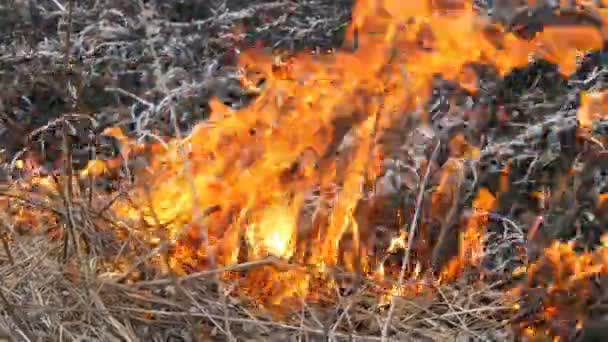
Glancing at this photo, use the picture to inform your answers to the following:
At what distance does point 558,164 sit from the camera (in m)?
2.79

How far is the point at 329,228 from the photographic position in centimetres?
206

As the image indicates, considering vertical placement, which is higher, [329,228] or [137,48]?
[329,228]

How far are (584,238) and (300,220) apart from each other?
814 millimetres

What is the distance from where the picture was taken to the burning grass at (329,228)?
1.80m

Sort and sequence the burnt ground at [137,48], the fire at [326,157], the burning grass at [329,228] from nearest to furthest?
1. the burning grass at [329,228]
2. the fire at [326,157]
3. the burnt ground at [137,48]

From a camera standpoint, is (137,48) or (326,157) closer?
(326,157)

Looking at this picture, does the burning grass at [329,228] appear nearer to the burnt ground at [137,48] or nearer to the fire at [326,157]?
the fire at [326,157]

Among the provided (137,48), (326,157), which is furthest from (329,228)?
(137,48)

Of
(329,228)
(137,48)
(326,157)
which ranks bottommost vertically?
(137,48)

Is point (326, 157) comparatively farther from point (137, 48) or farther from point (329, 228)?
point (137, 48)

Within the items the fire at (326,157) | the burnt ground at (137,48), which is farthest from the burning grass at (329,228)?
Result: the burnt ground at (137,48)

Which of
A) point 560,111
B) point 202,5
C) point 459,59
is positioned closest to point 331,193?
point 459,59

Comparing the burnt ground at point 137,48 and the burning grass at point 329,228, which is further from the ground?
→ the burning grass at point 329,228

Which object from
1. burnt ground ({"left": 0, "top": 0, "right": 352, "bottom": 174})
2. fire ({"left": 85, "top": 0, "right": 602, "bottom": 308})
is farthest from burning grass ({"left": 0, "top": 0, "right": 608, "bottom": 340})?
burnt ground ({"left": 0, "top": 0, "right": 352, "bottom": 174})
